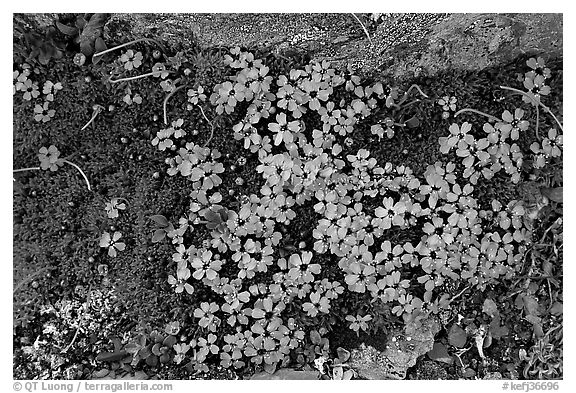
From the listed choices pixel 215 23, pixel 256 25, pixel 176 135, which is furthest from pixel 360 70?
pixel 176 135

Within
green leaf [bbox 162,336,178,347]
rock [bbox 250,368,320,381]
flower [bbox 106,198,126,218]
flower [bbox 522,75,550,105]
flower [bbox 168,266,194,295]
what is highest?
flower [bbox 522,75,550,105]

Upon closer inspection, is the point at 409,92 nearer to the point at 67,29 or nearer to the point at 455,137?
the point at 455,137

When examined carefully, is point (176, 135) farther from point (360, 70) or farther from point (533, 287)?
point (533, 287)

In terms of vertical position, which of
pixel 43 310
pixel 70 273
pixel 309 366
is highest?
pixel 70 273

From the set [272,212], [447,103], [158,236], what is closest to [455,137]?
[447,103]

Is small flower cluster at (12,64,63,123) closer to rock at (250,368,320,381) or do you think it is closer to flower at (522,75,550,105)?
rock at (250,368,320,381)

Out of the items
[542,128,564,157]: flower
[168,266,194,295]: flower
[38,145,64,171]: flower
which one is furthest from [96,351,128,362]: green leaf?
[542,128,564,157]: flower
